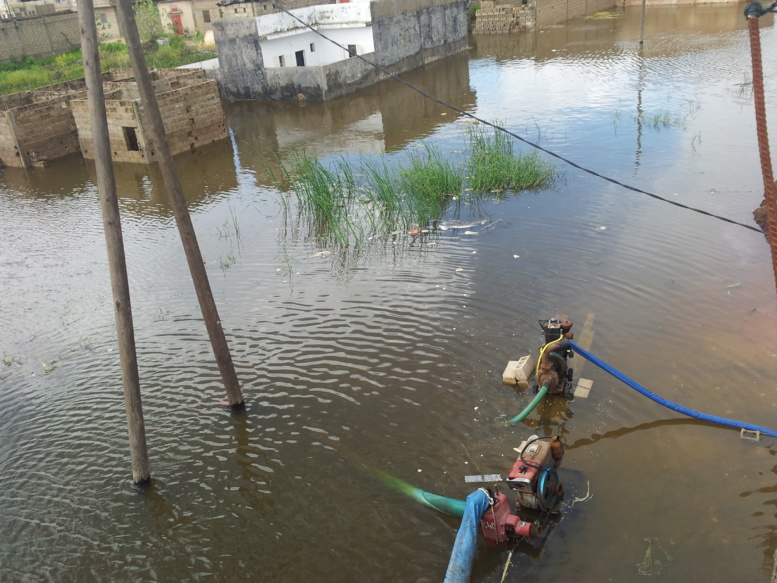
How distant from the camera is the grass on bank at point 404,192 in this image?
11.8 metres

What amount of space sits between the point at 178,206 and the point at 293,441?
2625 millimetres

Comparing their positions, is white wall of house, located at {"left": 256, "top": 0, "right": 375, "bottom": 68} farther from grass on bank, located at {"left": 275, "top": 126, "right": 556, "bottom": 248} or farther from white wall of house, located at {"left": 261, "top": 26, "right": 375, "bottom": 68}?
grass on bank, located at {"left": 275, "top": 126, "right": 556, "bottom": 248}

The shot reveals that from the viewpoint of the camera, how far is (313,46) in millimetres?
28672

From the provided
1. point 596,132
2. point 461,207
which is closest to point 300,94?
point 596,132

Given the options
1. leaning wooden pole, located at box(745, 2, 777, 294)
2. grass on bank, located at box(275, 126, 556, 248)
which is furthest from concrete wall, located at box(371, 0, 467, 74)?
leaning wooden pole, located at box(745, 2, 777, 294)

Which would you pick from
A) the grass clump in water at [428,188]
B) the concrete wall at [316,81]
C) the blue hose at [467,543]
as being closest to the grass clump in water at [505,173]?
the grass clump in water at [428,188]

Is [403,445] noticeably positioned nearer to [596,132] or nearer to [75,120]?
[596,132]

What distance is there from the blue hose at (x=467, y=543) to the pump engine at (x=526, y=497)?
13cm

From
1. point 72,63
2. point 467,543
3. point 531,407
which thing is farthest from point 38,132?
point 467,543

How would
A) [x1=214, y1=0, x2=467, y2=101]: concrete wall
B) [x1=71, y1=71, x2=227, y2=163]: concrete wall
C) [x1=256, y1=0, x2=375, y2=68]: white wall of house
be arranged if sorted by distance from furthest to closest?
[x1=256, y1=0, x2=375, y2=68]: white wall of house, [x1=214, y1=0, x2=467, y2=101]: concrete wall, [x1=71, y1=71, x2=227, y2=163]: concrete wall

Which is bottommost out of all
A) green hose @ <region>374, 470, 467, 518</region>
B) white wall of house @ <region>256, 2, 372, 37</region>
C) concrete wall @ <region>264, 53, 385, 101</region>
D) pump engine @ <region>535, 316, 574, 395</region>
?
green hose @ <region>374, 470, 467, 518</region>

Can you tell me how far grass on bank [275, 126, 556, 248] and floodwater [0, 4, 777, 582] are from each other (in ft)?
1.56

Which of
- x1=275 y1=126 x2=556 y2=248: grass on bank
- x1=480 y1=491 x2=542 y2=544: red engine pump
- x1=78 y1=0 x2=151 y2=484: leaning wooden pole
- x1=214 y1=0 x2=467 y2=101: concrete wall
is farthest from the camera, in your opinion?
x1=214 y1=0 x2=467 y2=101: concrete wall

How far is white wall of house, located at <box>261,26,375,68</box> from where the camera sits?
26.2m
